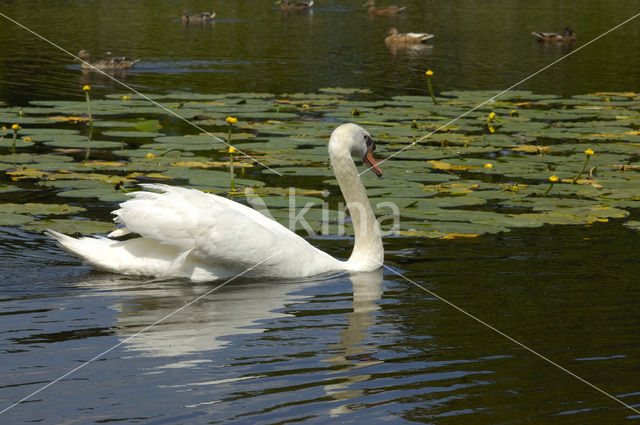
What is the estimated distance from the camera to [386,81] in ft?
70.8

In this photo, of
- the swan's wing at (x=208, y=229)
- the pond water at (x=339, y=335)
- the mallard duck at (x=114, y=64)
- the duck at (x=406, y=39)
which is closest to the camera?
the pond water at (x=339, y=335)

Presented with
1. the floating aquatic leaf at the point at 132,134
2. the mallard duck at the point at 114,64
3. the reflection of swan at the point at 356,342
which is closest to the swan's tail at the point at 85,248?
the reflection of swan at the point at 356,342

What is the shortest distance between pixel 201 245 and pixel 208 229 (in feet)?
0.42

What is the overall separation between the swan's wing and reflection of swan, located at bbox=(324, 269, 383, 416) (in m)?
0.60

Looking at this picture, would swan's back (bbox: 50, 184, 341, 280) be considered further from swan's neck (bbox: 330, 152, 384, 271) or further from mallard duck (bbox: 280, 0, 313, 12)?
mallard duck (bbox: 280, 0, 313, 12)

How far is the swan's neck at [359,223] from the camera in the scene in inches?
313

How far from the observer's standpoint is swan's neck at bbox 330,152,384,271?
795 centimetres

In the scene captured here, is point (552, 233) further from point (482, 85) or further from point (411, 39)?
point (411, 39)

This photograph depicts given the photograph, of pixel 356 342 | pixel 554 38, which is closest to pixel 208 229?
pixel 356 342

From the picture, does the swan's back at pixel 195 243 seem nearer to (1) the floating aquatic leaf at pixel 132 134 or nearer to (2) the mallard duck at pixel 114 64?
(1) the floating aquatic leaf at pixel 132 134

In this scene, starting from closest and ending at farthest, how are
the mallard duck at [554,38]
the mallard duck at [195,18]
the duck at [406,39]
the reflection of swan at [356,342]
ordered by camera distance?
the reflection of swan at [356,342] < the duck at [406,39] < the mallard duck at [554,38] < the mallard duck at [195,18]

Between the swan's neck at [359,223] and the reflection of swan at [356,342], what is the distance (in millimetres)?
99

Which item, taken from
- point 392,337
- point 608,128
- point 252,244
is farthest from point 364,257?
point 608,128

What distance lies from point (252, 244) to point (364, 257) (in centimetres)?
105
